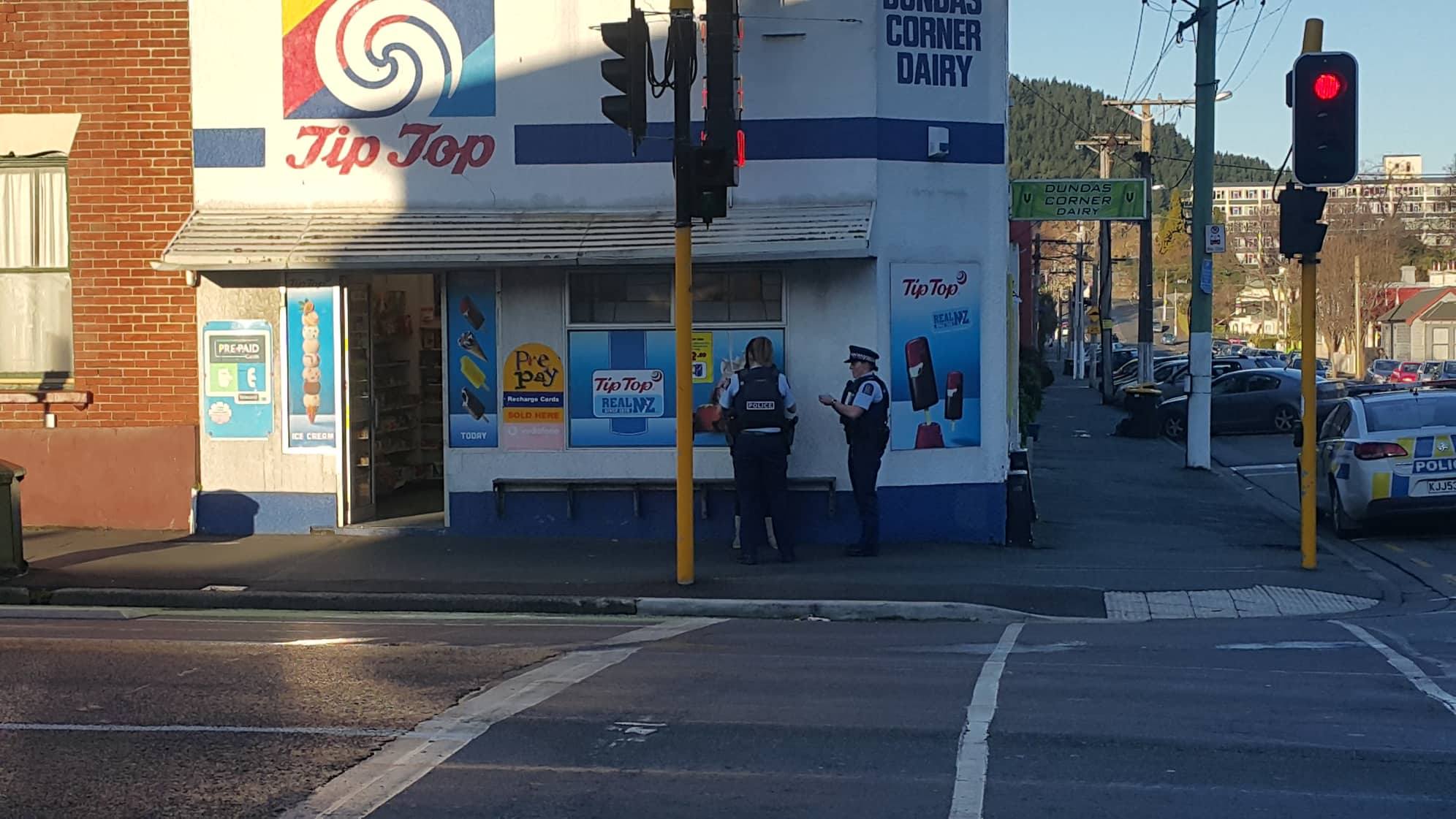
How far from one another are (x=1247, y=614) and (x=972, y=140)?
519 centimetres

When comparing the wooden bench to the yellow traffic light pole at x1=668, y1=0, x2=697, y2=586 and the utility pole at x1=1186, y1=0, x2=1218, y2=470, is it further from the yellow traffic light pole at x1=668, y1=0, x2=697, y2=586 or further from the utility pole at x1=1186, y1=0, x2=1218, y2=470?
the utility pole at x1=1186, y1=0, x2=1218, y2=470

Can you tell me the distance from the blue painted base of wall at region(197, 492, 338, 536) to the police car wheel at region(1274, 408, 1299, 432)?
985 inches

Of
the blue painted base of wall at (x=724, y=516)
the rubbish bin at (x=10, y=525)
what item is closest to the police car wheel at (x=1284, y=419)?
the blue painted base of wall at (x=724, y=516)

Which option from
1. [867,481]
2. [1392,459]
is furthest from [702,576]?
[1392,459]

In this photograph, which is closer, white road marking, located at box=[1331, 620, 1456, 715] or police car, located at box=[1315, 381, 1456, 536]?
white road marking, located at box=[1331, 620, 1456, 715]

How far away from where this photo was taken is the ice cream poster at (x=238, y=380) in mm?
14406

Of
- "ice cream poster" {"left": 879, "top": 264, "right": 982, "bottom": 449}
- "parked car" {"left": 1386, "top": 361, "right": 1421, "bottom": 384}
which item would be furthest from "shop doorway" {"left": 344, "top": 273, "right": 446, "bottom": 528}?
"parked car" {"left": 1386, "top": 361, "right": 1421, "bottom": 384}

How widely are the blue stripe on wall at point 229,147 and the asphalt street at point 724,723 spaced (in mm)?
5718

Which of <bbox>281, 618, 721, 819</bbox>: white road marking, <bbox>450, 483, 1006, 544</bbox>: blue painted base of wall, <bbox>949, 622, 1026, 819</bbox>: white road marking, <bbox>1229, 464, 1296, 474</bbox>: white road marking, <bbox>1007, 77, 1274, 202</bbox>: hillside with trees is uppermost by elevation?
<bbox>1007, 77, 1274, 202</bbox>: hillside with trees

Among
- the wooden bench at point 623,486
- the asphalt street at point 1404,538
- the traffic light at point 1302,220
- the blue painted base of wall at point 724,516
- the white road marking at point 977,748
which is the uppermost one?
the traffic light at point 1302,220

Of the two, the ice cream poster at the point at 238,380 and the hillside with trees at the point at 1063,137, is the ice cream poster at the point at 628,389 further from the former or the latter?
the hillside with trees at the point at 1063,137

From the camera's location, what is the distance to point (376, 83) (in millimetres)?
→ 14359

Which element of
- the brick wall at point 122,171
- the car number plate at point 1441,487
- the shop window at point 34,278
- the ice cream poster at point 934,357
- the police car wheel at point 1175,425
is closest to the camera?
the ice cream poster at point 934,357

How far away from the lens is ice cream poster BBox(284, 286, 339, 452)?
14.3 m
